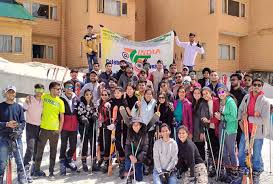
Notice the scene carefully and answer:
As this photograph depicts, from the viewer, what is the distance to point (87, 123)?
8.70 m

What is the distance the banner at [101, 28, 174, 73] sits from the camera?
14797 millimetres

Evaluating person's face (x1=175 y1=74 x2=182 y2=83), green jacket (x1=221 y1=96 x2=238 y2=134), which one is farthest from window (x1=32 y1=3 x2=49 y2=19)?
green jacket (x1=221 y1=96 x2=238 y2=134)

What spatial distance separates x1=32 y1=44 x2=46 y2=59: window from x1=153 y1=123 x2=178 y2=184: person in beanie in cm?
2024

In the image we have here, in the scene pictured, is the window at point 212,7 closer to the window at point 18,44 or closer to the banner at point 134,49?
the banner at point 134,49

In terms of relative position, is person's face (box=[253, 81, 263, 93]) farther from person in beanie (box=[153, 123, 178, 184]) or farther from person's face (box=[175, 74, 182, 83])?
person's face (box=[175, 74, 182, 83])

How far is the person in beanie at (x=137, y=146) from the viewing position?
26.1 feet

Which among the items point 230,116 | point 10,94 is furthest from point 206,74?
point 10,94

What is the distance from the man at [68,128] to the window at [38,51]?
712 inches

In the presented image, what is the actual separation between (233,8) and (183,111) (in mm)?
20016

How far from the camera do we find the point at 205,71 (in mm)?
10086

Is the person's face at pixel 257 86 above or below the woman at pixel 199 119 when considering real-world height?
above

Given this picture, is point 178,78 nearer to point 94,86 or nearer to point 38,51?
point 94,86

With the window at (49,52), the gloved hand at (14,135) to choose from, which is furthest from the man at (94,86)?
the window at (49,52)

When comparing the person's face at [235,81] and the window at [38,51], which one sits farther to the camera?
the window at [38,51]
